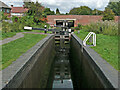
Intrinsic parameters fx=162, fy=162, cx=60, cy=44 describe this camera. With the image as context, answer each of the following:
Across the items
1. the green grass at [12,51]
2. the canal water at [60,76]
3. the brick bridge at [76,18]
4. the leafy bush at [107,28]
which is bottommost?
the canal water at [60,76]

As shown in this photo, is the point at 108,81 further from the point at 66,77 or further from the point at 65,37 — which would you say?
the point at 65,37

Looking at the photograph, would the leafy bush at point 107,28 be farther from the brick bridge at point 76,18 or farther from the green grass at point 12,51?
the brick bridge at point 76,18

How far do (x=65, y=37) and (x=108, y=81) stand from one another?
17946mm

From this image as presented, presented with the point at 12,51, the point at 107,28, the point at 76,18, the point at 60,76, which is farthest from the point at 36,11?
the point at 12,51

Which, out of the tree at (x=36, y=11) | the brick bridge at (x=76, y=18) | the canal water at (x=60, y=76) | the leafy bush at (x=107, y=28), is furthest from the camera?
the brick bridge at (x=76, y=18)

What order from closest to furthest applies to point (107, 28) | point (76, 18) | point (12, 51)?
1. point (12, 51)
2. point (107, 28)
3. point (76, 18)

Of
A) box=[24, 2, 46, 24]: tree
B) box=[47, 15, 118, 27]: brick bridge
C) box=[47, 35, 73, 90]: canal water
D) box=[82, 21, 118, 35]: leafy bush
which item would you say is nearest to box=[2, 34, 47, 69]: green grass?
box=[47, 35, 73, 90]: canal water

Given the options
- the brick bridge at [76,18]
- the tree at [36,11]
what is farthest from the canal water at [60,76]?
the brick bridge at [76,18]

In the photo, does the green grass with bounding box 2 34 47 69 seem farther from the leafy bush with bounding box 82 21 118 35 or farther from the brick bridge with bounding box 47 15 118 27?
the brick bridge with bounding box 47 15 118 27

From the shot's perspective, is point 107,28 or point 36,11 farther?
point 36,11

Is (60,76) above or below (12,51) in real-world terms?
below

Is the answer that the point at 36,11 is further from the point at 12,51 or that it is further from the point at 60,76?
the point at 12,51

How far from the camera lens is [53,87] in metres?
9.03

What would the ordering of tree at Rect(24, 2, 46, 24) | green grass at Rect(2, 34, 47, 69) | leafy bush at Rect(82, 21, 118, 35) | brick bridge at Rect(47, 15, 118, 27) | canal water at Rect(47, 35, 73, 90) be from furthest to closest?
brick bridge at Rect(47, 15, 118, 27), tree at Rect(24, 2, 46, 24), leafy bush at Rect(82, 21, 118, 35), canal water at Rect(47, 35, 73, 90), green grass at Rect(2, 34, 47, 69)
